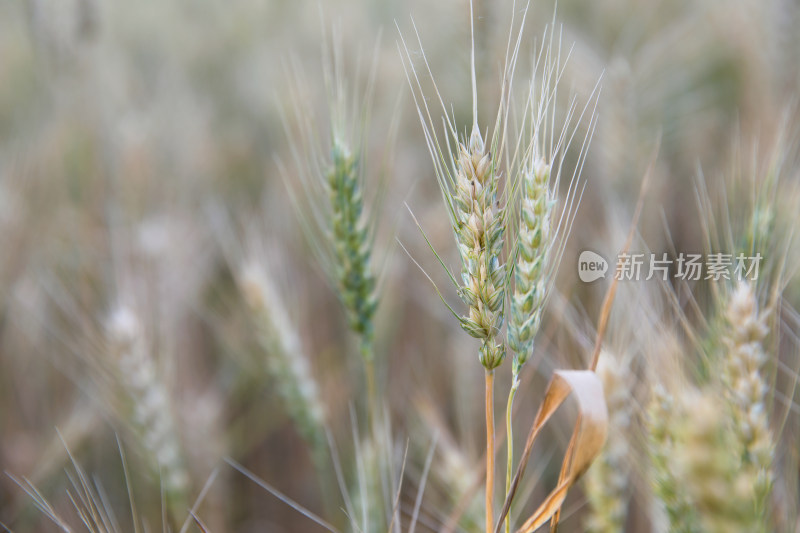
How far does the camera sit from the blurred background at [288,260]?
123 cm

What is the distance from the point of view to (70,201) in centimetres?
222

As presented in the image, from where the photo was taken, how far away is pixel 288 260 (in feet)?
6.87

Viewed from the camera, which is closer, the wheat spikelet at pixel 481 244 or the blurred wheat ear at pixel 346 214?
the wheat spikelet at pixel 481 244

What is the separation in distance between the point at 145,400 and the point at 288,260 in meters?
0.95

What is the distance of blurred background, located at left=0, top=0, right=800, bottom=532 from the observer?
4.05ft

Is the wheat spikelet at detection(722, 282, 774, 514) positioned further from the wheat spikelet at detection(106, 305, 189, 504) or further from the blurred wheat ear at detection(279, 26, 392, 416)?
the wheat spikelet at detection(106, 305, 189, 504)

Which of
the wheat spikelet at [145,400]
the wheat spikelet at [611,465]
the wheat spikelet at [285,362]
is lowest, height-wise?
the wheat spikelet at [145,400]

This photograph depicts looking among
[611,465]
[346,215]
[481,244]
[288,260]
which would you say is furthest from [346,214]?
[288,260]

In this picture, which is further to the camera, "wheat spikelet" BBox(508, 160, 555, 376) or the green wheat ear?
the green wheat ear

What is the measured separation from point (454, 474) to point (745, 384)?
51 centimetres

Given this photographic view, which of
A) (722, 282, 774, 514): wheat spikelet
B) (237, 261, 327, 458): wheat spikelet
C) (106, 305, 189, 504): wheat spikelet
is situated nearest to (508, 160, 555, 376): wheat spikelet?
(722, 282, 774, 514): wheat spikelet

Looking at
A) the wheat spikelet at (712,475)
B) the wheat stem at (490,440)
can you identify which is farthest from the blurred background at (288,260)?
the wheat spikelet at (712,475)

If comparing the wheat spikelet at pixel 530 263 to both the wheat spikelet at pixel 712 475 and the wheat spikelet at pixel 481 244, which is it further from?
the wheat spikelet at pixel 712 475

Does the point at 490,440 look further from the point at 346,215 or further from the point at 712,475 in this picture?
the point at 346,215
